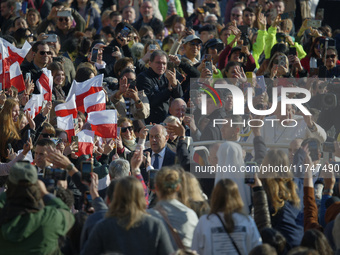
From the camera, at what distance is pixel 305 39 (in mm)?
15555

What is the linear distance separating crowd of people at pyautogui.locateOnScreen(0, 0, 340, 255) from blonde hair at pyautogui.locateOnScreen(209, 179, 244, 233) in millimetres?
11

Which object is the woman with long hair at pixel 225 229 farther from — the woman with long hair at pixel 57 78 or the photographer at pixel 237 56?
the photographer at pixel 237 56

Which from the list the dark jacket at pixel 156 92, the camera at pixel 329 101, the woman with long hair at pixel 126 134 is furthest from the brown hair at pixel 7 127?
the camera at pixel 329 101

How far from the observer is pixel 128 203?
20.7ft

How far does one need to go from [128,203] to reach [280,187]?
76.6 inches

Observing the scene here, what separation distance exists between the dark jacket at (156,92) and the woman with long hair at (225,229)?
16.5 ft

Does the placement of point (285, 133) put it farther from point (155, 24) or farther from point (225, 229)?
point (155, 24)

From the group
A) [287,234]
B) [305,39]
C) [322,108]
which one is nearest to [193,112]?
[322,108]

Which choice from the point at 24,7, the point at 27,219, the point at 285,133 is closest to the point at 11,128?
the point at 285,133

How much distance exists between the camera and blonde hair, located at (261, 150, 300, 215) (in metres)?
7.71

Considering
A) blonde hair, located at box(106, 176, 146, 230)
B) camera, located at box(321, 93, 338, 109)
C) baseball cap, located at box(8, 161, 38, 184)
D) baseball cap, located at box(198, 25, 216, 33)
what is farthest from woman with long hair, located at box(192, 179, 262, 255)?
baseball cap, located at box(198, 25, 216, 33)

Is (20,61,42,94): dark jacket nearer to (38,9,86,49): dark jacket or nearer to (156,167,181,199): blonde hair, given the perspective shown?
(38,9,86,49): dark jacket

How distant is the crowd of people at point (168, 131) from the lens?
6422 millimetres

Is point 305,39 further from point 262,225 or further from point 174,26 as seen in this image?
point 262,225
